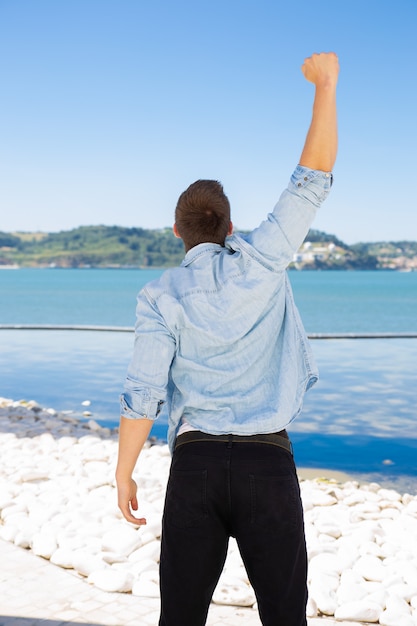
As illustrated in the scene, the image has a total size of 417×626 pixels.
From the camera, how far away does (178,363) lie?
1574 millimetres

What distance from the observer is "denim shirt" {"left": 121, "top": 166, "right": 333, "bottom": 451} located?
1.50m

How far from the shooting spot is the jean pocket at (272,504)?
1469 mm

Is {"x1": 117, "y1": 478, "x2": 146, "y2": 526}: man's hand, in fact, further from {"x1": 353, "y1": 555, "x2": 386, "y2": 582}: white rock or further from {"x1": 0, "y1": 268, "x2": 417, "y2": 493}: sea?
{"x1": 0, "y1": 268, "x2": 417, "y2": 493}: sea

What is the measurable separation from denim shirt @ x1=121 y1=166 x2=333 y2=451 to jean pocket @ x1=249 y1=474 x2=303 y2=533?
102 millimetres

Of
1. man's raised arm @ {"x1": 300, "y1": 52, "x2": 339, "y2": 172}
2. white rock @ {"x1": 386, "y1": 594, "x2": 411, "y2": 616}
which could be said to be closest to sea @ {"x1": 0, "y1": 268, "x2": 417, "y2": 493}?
white rock @ {"x1": 386, "y1": 594, "x2": 411, "y2": 616}

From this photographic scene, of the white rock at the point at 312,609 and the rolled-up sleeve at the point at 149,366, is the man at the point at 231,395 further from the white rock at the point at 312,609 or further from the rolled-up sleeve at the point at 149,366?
the white rock at the point at 312,609

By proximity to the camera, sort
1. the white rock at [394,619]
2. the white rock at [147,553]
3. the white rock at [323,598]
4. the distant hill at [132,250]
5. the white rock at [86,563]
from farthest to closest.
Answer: the distant hill at [132,250] < the white rock at [147,553] < the white rock at [86,563] < the white rock at [323,598] < the white rock at [394,619]

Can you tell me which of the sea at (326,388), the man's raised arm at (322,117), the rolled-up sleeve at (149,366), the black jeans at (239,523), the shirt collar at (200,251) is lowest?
the sea at (326,388)

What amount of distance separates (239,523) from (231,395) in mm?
253

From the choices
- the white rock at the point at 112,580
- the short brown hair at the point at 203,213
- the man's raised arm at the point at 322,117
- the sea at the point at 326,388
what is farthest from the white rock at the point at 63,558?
the sea at the point at 326,388

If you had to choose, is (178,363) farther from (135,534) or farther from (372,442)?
(372,442)

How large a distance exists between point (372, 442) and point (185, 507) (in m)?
5.24

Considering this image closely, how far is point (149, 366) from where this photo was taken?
154 centimetres

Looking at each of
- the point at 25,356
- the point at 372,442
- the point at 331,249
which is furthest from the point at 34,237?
the point at 372,442
